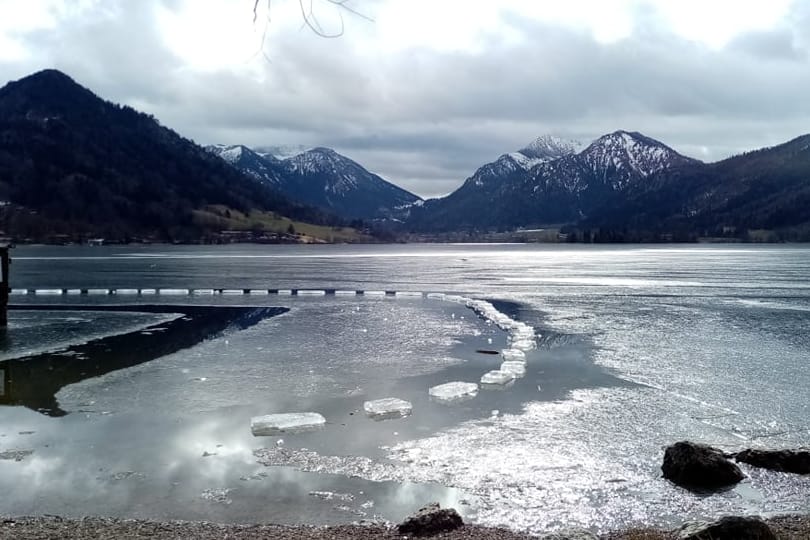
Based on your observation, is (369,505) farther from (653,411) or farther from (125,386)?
(125,386)

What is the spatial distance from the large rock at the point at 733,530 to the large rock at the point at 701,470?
320cm

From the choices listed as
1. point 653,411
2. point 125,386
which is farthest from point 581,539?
point 125,386

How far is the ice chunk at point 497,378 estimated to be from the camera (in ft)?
67.8

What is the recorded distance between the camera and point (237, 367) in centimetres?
2347

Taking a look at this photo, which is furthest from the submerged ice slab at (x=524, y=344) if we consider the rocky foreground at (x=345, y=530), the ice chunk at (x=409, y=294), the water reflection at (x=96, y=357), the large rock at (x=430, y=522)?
the ice chunk at (x=409, y=294)

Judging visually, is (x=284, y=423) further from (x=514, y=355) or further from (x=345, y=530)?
(x=514, y=355)

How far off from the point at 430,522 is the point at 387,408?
7484mm

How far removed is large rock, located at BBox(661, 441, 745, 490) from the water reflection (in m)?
15.4

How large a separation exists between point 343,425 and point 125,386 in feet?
28.3

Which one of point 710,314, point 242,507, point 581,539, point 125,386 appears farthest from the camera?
point 710,314

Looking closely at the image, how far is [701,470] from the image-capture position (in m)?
12.2

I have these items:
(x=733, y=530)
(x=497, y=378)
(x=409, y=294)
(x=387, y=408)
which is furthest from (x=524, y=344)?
(x=409, y=294)

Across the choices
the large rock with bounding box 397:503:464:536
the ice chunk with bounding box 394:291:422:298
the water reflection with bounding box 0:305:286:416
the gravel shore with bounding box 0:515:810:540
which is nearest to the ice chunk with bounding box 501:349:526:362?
the water reflection with bounding box 0:305:286:416

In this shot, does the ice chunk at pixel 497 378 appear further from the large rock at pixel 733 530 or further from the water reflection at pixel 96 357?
the water reflection at pixel 96 357
